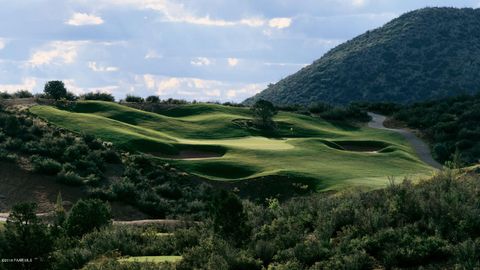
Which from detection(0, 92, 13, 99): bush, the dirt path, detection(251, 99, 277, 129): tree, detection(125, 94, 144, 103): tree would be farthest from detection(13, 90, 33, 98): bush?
the dirt path

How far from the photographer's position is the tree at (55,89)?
61.4 m

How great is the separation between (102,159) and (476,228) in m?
32.2

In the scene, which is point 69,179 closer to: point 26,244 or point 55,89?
point 26,244

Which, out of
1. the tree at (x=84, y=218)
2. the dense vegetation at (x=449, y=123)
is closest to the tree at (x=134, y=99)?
the dense vegetation at (x=449, y=123)

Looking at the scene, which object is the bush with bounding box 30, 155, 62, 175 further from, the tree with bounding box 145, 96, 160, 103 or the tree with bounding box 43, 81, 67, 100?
the tree with bounding box 145, 96, 160, 103

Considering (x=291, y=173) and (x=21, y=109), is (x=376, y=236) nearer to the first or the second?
(x=291, y=173)

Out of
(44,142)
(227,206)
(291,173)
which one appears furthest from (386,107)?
(227,206)

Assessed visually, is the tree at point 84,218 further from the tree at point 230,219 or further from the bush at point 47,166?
the bush at point 47,166

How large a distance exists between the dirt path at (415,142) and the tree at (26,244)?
43.6 meters

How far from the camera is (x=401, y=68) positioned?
467 ft

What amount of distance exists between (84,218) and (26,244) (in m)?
5.81

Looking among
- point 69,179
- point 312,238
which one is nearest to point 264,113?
point 69,179

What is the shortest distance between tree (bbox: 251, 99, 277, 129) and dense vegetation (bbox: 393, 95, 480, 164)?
16.3m

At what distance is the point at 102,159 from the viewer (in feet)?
143
